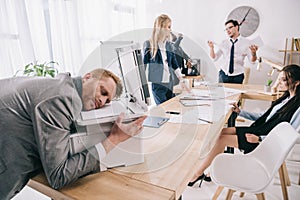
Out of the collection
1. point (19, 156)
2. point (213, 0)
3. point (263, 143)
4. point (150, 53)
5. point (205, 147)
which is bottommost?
point (263, 143)

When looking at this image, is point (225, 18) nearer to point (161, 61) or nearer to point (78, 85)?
point (161, 61)

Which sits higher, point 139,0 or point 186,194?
point 139,0

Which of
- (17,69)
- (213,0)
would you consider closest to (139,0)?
(213,0)

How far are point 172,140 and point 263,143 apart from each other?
74 centimetres

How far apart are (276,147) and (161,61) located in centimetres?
156

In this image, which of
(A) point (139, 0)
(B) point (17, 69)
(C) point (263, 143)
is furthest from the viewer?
(A) point (139, 0)

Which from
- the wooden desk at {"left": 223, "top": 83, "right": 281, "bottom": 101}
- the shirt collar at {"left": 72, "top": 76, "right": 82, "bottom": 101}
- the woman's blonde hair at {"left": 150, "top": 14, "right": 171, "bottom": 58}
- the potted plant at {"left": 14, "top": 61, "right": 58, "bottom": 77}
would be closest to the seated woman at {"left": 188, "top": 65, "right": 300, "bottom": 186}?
the wooden desk at {"left": 223, "top": 83, "right": 281, "bottom": 101}

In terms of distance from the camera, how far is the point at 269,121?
1.78 meters

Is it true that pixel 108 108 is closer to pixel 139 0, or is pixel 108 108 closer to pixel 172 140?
pixel 172 140

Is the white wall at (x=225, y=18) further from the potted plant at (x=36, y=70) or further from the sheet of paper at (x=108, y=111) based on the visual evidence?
the sheet of paper at (x=108, y=111)

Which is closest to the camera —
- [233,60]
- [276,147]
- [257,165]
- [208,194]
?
[276,147]

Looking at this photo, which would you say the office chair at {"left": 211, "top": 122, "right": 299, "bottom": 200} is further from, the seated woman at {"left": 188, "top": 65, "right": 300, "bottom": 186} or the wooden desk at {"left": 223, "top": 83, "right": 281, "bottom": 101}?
the wooden desk at {"left": 223, "top": 83, "right": 281, "bottom": 101}

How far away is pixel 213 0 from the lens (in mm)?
4273

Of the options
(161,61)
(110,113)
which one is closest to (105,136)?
(110,113)
